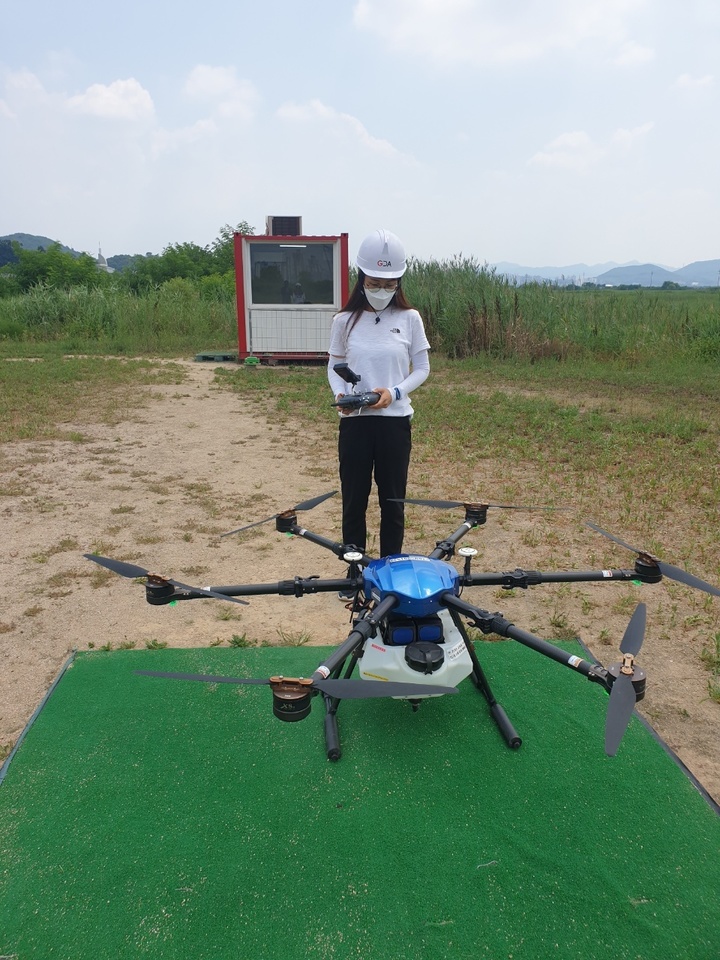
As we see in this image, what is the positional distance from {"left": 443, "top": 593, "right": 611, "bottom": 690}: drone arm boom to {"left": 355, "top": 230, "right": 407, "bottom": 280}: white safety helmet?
1522mm

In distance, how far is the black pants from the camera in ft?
10.7

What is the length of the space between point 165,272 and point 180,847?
→ 4868 cm

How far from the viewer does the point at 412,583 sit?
7.13 feet

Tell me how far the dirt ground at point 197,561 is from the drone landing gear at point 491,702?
1.70 feet

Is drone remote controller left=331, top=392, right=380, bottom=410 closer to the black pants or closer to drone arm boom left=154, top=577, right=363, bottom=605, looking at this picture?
the black pants

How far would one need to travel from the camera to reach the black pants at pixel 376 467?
10.7 feet

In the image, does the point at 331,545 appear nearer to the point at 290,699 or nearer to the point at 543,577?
the point at 543,577

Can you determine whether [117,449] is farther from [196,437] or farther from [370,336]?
[370,336]

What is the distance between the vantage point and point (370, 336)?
10.4 ft


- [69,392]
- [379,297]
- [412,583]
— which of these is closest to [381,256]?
[379,297]

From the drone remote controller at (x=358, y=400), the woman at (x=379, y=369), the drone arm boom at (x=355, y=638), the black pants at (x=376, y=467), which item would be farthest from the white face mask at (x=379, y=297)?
the drone arm boom at (x=355, y=638)

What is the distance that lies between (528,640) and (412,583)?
464 mm

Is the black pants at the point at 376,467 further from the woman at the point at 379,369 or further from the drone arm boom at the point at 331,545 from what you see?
the drone arm boom at the point at 331,545

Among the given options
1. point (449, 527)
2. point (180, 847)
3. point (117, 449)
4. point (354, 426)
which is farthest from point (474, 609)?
point (117, 449)
